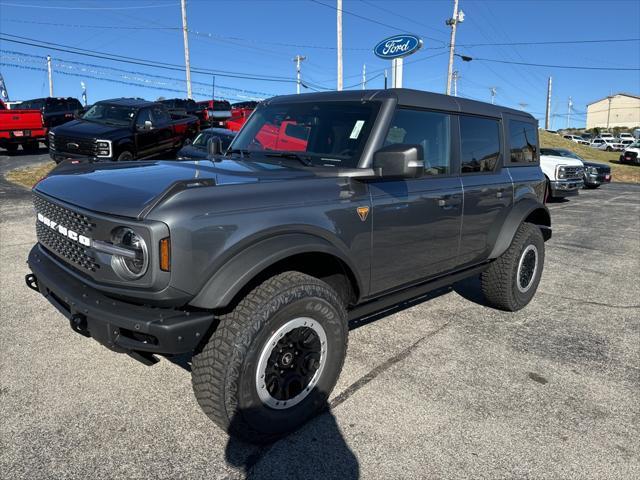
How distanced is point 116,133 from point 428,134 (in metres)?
9.40

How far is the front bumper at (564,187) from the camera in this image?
1351 centimetres

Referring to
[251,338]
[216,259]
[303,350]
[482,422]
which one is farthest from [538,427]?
[216,259]

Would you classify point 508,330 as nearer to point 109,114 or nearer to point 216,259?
point 216,259

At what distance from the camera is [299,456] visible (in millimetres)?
2562

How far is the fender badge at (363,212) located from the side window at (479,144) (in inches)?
51.7

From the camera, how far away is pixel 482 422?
2.90 metres

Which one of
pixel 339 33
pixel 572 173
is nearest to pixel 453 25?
pixel 339 33

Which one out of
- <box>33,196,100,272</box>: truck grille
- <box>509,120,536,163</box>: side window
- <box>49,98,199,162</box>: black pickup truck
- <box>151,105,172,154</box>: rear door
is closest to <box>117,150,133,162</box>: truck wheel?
<box>49,98,199,162</box>: black pickup truck

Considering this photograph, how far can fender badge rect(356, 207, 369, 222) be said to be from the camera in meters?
2.97

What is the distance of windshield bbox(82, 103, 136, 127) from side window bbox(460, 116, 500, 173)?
9677mm

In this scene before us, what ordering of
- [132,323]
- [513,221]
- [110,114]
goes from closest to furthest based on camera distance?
[132,323]
[513,221]
[110,114]

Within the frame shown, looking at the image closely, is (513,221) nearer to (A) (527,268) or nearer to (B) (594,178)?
(A) (527,268)

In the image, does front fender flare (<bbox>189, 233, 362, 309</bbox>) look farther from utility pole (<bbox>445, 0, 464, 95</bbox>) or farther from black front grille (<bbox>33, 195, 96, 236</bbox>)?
utility pole (<bbox>445, 0, 464, 95</bbox>)

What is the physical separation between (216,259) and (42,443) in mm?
1392
